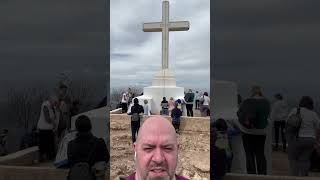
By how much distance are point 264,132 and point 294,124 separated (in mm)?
238

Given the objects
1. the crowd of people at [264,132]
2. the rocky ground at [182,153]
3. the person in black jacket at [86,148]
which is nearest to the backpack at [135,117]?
the rocky ground at [182,153]

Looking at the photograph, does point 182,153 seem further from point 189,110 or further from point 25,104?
point 25,104

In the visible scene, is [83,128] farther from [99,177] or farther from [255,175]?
[255,175]

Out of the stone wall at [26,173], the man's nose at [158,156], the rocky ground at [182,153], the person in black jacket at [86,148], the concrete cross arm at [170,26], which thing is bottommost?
the rocky ground at [182,153]

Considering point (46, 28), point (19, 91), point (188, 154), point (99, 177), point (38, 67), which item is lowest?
point (188, 154)

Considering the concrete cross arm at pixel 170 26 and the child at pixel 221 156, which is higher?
the concrete cross arm at pixel 170 26

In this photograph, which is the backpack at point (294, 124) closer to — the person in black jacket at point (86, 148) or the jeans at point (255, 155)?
the jeans at point (255, 155)

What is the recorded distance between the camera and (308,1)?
98.3 inches

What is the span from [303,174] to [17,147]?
98.7 inches

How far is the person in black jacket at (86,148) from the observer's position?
2.79 meters

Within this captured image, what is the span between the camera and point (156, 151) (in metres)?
1.18

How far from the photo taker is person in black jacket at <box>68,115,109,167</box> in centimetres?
279

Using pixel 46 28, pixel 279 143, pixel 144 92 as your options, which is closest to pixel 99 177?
pixel 46 28

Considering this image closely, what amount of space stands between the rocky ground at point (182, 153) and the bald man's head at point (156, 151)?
287cm
